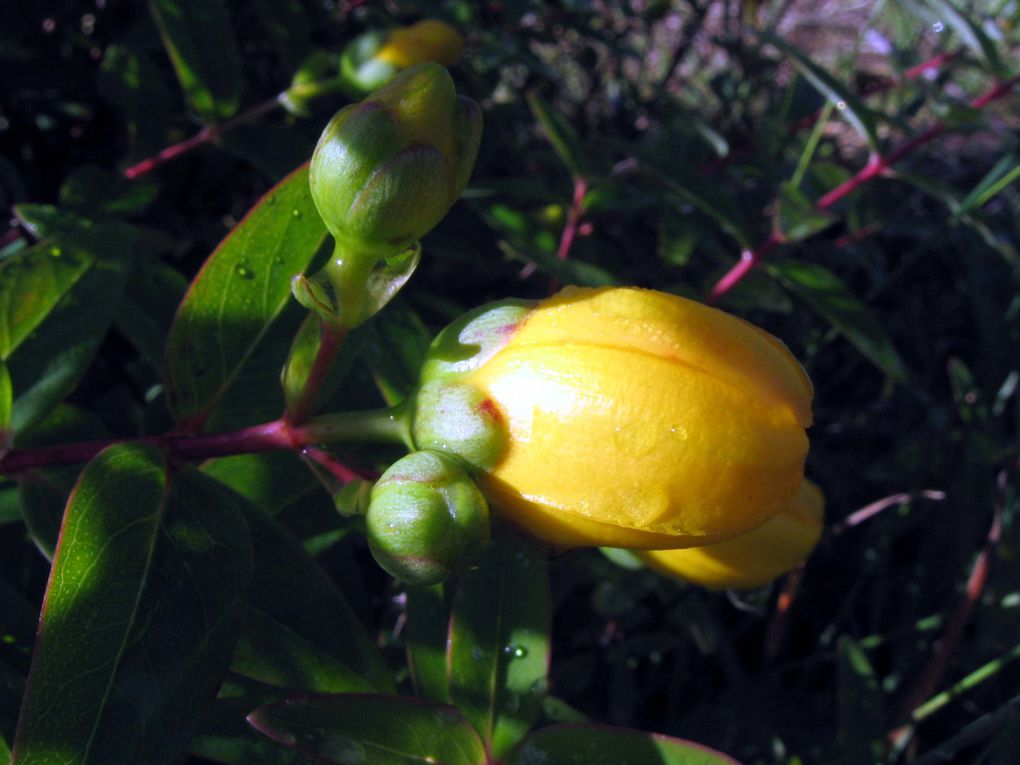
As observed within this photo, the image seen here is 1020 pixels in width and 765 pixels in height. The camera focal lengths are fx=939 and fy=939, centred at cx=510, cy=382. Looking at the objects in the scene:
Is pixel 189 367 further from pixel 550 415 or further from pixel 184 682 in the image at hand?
pixel 550 415

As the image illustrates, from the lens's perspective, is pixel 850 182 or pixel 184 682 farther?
pixel 850 182

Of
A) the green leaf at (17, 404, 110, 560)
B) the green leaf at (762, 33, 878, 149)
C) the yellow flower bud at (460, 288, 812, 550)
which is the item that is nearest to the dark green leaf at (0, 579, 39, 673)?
the green leaf at (17, 404, 110, 560)

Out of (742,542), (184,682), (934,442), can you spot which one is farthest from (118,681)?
(934,442)

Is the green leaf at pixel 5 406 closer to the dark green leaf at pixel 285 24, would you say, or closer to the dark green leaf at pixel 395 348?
the dark green leaf at pixel 395 348

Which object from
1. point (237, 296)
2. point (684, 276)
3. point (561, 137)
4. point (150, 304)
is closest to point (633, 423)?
point (237, 296)

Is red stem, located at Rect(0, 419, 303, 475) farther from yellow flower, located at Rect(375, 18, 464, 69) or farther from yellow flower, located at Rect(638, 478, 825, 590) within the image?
yellow flower, located at Rect(375, 18, 464, 69)

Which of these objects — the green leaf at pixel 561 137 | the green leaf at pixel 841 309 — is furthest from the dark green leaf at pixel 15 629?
the green leaf at pixel 841 309

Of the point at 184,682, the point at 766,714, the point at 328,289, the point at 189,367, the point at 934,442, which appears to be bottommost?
the point at 766,714
